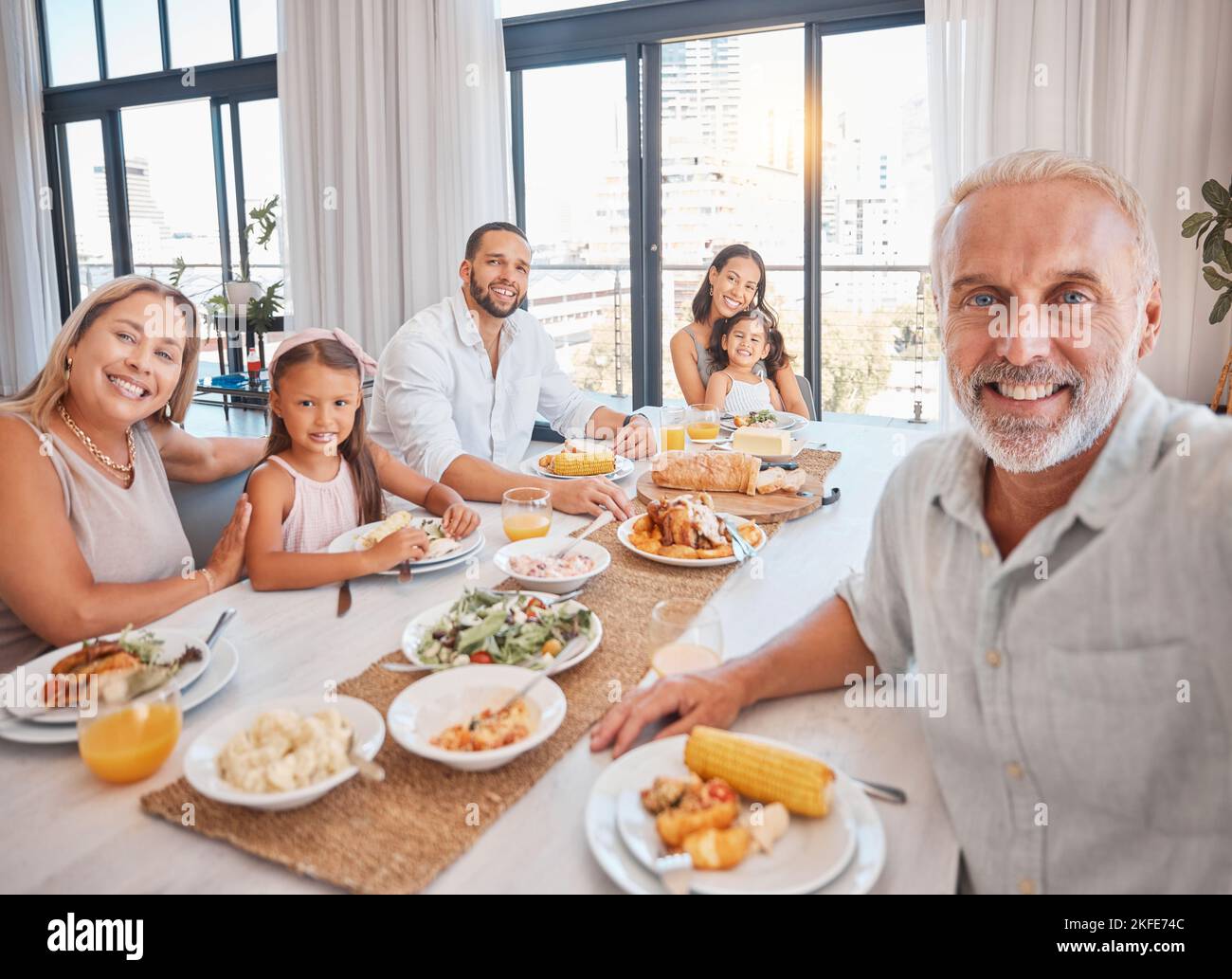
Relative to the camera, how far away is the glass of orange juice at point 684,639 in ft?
4.20

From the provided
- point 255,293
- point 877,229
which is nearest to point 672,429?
point 877,229

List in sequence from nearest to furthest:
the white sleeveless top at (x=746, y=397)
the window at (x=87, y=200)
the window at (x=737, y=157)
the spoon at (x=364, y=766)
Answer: the spoon at (x=364, y=766)
the white sleeveless top at (x=746, y=397)
the window at (x=737, y=157)
the window at (x=87, y=200)

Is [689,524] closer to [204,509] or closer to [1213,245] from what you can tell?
[204,509]

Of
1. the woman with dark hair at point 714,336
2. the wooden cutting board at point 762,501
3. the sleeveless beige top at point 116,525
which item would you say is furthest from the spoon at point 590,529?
the woman with dark hair at point 714,336

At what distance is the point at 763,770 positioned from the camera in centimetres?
100

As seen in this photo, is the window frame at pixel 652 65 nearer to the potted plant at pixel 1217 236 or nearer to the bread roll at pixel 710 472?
the potted plant at pixel 1217 236

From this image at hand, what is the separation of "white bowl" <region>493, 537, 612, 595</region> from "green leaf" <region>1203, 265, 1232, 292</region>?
3120mm

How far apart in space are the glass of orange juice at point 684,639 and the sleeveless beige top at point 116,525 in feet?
3.57

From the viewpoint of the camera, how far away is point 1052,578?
105 centimetres

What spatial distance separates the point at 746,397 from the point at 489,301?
3.67ft

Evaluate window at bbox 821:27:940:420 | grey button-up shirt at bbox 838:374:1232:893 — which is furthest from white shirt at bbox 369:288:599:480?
window at bbox 821:27:940:420

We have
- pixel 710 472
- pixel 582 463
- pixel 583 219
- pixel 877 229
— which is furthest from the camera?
pixel 583 219

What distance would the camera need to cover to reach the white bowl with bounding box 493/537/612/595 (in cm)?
165
